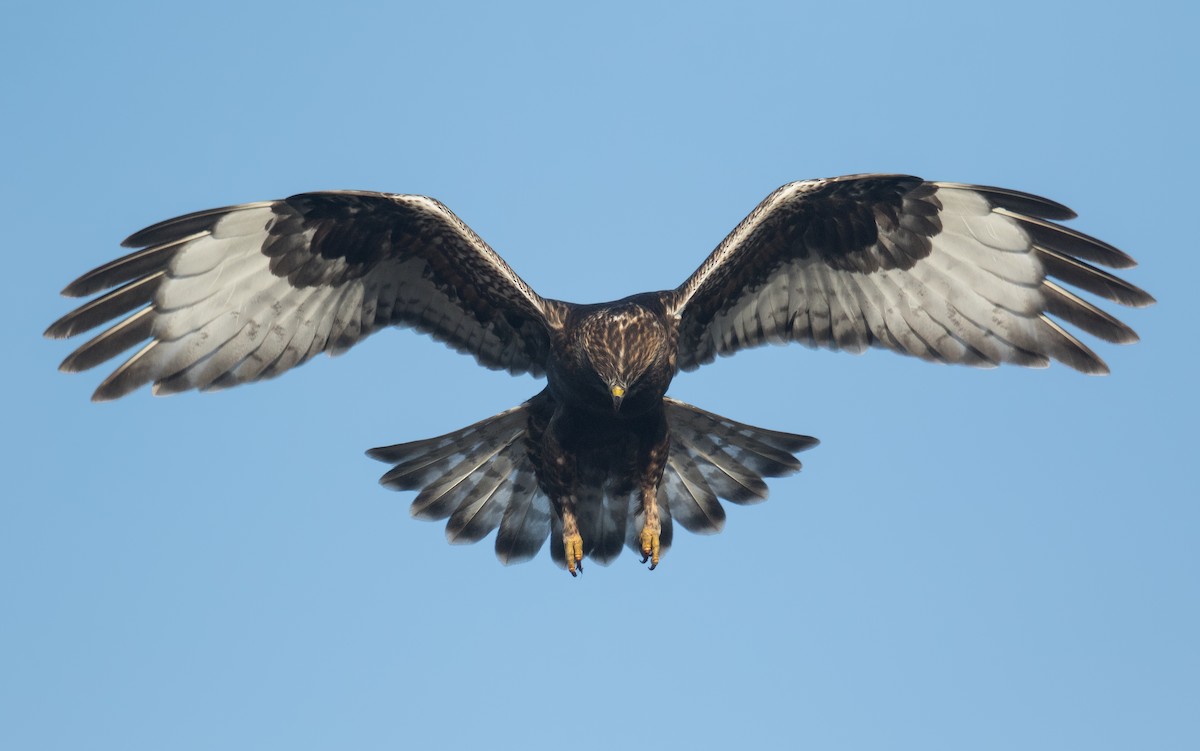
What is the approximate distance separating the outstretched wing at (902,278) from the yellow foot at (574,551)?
1451mm

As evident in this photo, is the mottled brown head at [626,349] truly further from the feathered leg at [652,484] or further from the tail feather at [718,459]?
the tail feather at [718,459]

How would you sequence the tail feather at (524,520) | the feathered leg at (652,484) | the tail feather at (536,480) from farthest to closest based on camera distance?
the tail feather at (524,520), the tail feather at (536,480), the feathered leg at (652,484)

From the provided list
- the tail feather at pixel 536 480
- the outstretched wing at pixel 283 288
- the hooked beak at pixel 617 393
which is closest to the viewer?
the hooked beak at pixel 617 393

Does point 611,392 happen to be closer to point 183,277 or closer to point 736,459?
point 736,459

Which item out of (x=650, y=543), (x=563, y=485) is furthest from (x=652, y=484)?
(x=563, y=485)

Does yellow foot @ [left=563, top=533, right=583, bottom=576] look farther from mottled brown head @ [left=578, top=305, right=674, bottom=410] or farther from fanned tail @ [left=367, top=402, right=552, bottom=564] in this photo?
mottled brown head @ [left=578, top=305, right=674, bottom=410]

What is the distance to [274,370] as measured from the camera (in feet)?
33.0

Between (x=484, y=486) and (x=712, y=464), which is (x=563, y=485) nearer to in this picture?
(x=484, y=486)

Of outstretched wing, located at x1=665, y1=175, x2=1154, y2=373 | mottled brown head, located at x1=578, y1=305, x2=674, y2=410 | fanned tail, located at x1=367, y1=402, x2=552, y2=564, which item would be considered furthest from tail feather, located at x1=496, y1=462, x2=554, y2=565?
mottled brown head, located at x1=578, y1=305, x2=674, y2=410

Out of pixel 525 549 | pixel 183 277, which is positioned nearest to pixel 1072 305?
pixel 525 549

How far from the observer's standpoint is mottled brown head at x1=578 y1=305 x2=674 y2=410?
9305mm

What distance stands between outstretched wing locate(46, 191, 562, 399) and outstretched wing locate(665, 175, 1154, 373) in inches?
54.1

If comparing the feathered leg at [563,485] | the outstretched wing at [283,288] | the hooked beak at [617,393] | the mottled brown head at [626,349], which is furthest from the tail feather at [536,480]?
the hooked beak at [617,393]

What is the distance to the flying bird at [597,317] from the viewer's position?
9.77 m
